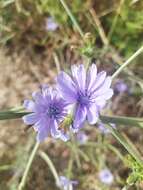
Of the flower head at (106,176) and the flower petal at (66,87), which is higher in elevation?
the flower petal at (66,87)

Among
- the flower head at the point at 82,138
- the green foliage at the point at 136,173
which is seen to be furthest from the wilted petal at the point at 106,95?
the flower head at the point at 82,138

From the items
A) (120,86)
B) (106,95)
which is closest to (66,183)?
(120,86)

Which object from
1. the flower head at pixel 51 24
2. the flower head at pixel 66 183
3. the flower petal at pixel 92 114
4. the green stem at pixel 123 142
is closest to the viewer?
the flower petal at pixel 92 114

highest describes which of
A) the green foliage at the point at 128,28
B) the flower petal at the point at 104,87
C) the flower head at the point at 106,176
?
the green foliage at the point at 128,28

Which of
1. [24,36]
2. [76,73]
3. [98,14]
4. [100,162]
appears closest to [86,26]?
[98,14]

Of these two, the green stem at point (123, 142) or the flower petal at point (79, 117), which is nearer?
the flower petal at point (79, 117)

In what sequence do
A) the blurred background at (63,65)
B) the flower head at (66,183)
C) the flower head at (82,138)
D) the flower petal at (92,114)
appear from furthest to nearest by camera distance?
1. the blurred background at (63,65)
2. the flower head at (82,138)
3. the flower head at (66,183)
4. the flower petal at (92,114)

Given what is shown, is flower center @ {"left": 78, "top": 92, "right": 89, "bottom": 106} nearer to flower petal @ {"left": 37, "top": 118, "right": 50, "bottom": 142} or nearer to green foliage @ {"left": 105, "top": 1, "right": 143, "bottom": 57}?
flower petal @ {"left": 37, "top": 118, "right": 50, "bottom": 142}

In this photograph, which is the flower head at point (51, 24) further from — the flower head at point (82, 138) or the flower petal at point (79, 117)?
the flower petal at point (79, 117)
